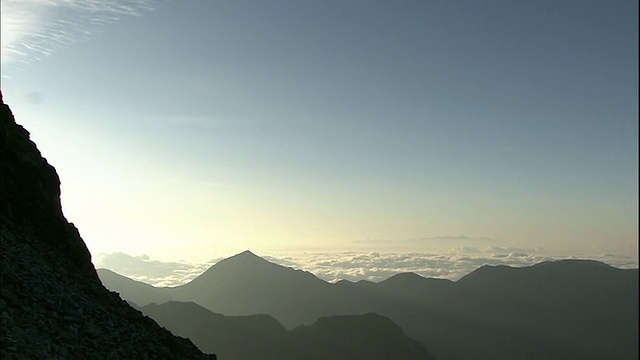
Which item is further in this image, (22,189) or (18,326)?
(22,189)

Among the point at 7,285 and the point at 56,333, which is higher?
the point at 7,285

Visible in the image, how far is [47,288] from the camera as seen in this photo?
28.3 meters

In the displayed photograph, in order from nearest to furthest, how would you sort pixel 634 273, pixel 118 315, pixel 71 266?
1. pixel 634 273
2. pixel 118 315
3. pixel 71 266

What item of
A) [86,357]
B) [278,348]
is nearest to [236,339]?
[278,348]

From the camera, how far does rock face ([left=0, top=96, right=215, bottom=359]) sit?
Answer: 23562 mm

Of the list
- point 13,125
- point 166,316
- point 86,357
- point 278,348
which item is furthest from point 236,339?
point 86,357

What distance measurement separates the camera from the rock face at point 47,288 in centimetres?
2356

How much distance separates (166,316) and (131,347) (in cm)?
16946

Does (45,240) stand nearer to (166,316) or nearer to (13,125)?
(13,125)

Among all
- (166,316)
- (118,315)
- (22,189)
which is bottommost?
(166,316)

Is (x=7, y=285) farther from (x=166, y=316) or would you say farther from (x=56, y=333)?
(x=166, y=316)

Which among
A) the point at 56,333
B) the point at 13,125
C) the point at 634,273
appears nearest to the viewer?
the point at 634,273

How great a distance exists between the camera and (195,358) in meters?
34.1

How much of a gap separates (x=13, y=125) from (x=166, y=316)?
16051 cm
